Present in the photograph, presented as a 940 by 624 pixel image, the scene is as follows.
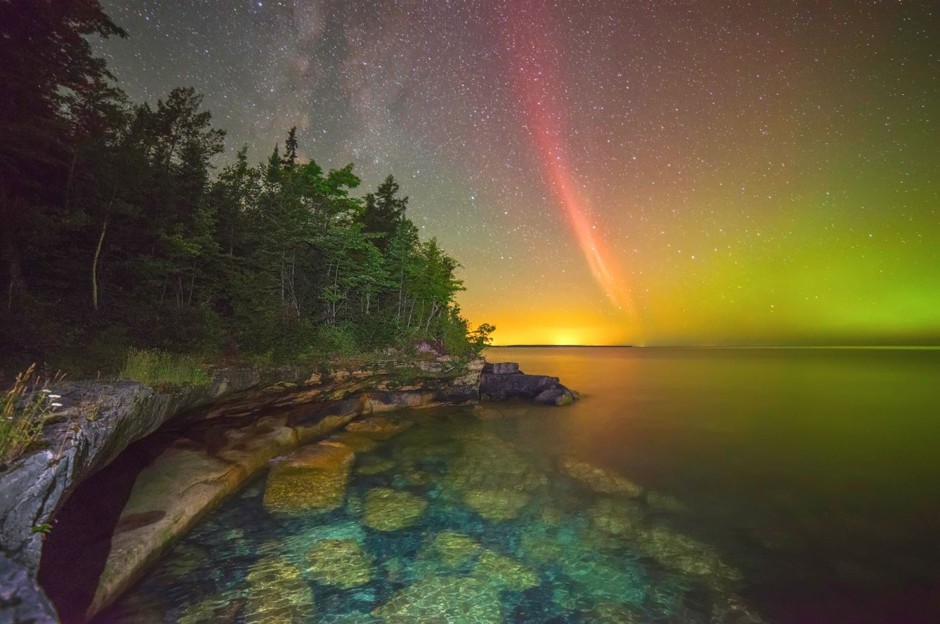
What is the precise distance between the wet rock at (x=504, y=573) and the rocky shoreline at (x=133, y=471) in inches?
218

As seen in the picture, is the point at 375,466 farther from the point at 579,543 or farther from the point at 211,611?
the point at 579,543

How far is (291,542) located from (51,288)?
1503 centimetres

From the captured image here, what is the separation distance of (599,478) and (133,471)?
12.3 m

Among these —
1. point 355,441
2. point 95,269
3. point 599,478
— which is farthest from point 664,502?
point 95,269

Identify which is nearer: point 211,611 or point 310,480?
point 211,611

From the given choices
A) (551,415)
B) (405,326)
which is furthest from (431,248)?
(551,415)

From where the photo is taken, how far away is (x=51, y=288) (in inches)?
541

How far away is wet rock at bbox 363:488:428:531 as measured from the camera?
26.4ft

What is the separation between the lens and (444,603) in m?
5.65

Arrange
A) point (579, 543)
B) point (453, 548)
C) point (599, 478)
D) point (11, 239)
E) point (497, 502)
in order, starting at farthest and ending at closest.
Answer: point (599, 478)
point (11, 239)
point (497, 502)
point (579, 543)
point (453, 548)

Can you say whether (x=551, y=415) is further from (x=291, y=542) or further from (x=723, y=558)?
(x=291, y=542)

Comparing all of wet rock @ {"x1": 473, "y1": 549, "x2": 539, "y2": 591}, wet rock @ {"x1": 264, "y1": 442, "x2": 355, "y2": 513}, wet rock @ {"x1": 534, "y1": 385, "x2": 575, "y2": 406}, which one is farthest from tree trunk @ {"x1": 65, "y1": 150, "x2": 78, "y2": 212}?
wet rock @ {"x1": 534, "y1": 385, "x2": 575, "y2": 406}

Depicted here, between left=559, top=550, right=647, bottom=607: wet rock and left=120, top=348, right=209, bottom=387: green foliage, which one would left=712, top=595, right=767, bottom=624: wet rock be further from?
left=120, top=348, right=209, bottom=387: green foliage

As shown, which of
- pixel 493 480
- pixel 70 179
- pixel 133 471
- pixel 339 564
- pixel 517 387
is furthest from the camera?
pixel 517 387
